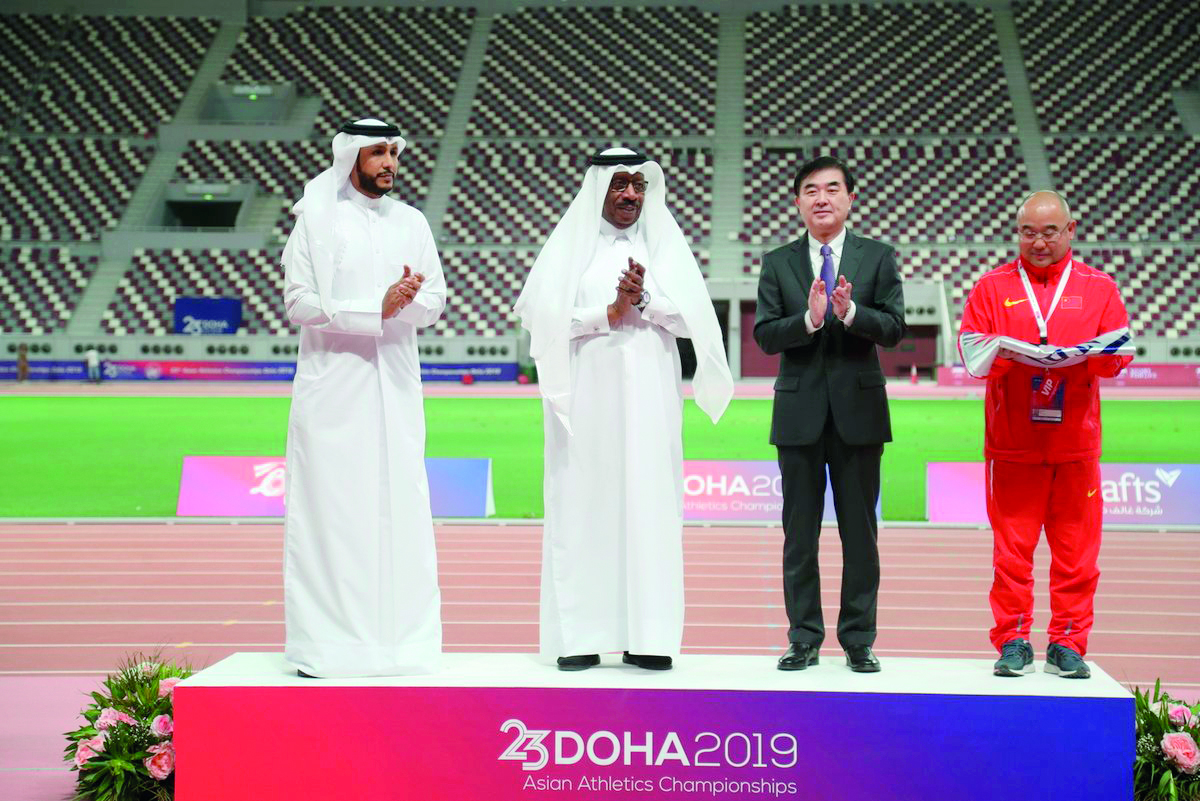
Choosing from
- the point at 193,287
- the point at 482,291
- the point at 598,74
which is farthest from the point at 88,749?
the point at 598,74

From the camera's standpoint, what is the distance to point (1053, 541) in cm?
433

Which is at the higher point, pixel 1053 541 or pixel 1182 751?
pixel 1053 541

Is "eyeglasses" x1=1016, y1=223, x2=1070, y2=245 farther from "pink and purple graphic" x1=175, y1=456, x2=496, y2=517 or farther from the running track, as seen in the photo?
"pink and purple graphic" x1=175, y1=456, x2=496, y2=517

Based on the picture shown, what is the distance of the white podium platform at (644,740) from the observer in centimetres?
391

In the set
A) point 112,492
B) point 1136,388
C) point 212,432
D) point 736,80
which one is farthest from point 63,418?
point 736,80

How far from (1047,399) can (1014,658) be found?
89 cm

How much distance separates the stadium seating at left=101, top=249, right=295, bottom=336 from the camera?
35.5 meters

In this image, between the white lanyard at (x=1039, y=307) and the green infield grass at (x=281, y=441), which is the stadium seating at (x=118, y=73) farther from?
the white lanyard at (x=1039, y=307)

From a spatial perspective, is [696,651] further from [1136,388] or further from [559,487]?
[1136,388]

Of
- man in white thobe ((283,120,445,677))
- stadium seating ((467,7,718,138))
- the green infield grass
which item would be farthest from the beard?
stadium seating ((467,7,718,138))

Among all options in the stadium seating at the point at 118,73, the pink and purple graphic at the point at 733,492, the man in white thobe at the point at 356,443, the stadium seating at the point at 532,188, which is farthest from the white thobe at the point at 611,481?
the stadium seating at the point at 118,73

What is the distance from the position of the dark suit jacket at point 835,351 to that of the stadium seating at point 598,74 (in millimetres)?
36513

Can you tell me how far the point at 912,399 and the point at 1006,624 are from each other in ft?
72.1

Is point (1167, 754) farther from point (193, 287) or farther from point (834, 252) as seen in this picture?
point (193, 287)
